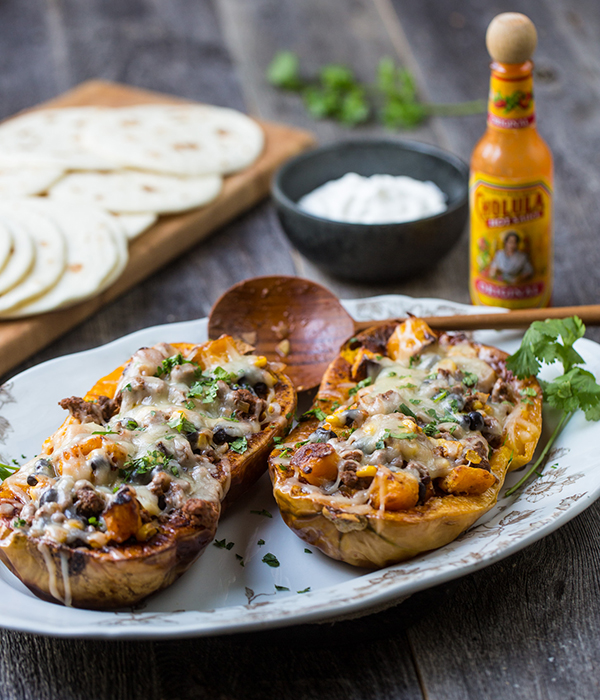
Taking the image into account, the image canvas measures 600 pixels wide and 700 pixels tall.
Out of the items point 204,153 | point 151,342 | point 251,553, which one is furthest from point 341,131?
point 251,553

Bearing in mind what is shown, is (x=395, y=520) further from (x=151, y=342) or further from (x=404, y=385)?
(x=151, y=342)

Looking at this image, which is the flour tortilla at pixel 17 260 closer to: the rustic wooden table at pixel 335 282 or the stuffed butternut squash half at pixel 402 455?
the rustic wooden table at pixel 335 282

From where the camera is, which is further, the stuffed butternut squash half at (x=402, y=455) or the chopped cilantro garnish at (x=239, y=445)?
the chopped cilantro garnish at (x=239, y=445)

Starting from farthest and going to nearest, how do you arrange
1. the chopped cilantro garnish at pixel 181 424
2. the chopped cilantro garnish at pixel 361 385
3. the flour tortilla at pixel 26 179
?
the flour tortilla at pixel 26 179
the chopped cilantro garnish at pixel 361 385
the chopped cilantro garnish at pixel 181 424

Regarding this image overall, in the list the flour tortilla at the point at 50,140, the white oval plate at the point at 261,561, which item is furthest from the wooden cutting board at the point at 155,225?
the white oval plate at the point at 261,561

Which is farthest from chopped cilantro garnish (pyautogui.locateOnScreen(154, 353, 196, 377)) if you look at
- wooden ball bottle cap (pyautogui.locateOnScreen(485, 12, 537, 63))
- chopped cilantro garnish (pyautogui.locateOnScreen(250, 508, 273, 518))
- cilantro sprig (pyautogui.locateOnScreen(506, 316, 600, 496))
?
wooden ball bottle cap (pyautogui.locateOnScreen(485, 12, 537, 63))

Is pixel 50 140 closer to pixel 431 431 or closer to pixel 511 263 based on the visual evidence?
pixel 511 263
